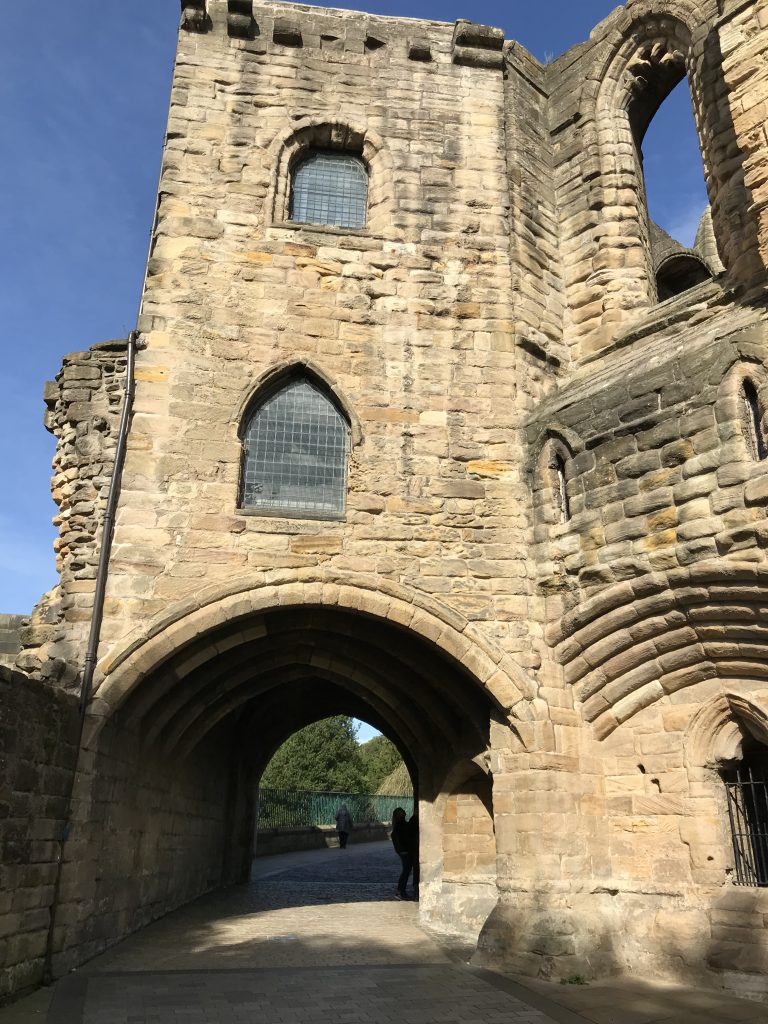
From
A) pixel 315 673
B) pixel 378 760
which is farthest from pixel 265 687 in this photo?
pixel 378 760

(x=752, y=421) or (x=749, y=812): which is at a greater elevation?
(x=752, y=421)

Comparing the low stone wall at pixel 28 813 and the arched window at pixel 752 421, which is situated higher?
the arched window at pixel 752 421

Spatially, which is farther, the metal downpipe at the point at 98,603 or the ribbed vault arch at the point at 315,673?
the ribbed vault arch at the point at 315,673

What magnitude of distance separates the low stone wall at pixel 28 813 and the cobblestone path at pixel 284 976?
40 cm

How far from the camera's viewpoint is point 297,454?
7.68 metres

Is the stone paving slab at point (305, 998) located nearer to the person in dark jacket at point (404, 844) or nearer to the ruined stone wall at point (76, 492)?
the ruined stone wall at point (76, 492)

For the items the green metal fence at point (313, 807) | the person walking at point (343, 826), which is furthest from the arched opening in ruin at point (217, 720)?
the person walking at point (343, 826)

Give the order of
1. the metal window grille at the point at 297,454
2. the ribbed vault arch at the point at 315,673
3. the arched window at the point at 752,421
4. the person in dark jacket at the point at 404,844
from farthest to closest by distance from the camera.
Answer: the person in dark jacket at the point at 404,844
the metal window grille at the point at 297,454
the ribbed vault arch at the point at 315,673
the arched window at the point at 752,421

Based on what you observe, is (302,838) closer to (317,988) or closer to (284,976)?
(284,976)

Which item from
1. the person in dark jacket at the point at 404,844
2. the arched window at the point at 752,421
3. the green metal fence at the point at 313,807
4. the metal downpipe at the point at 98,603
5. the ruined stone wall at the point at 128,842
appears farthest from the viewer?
the green metal fence at the point at 313,807

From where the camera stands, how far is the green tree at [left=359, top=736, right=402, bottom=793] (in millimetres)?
45156

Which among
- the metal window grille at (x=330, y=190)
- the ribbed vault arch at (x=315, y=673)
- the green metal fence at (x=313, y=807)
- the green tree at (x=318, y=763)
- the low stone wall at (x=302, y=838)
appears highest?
the metal window grille at (x=330, y=190)

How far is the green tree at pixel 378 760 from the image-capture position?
45156mm

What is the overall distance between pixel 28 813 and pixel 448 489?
4.29 m
